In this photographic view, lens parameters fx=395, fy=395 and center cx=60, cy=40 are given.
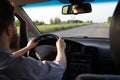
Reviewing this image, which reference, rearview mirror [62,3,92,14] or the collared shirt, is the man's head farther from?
rearview mirror [62,3,92,14]

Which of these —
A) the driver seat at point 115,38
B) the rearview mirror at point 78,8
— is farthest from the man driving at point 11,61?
the rearview mirror at point 78,8

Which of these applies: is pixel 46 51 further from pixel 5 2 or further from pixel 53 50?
pixel 5 2

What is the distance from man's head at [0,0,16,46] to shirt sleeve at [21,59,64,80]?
0.30m

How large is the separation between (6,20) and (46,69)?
551mm

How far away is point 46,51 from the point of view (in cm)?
513

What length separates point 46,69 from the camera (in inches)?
129

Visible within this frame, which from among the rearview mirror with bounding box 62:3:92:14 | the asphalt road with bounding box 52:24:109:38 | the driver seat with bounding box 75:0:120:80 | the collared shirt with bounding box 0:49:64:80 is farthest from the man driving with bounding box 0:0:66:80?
the asphalt road with bounding box 52:24:109:38

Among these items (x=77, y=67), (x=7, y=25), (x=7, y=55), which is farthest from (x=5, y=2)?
(x=77, y=67)

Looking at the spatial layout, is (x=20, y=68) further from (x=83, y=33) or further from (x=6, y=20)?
(x=83, y=33)

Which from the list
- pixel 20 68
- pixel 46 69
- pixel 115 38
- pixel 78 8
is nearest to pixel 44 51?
pixel 78 8

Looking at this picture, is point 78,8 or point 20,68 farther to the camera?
point 78,8

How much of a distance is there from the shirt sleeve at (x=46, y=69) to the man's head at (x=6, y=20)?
297 millimetres

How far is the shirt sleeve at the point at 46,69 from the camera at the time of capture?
3.20 meters

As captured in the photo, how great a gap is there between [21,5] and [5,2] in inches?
145
